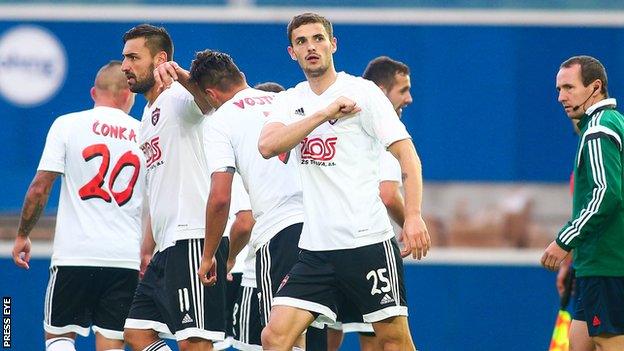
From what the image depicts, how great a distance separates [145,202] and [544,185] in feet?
15.9

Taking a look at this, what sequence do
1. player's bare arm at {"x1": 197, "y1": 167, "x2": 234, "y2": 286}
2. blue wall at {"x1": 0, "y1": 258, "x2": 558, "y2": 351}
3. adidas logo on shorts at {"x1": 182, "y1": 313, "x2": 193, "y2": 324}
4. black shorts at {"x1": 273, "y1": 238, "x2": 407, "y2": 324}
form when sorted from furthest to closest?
blue wall at {"x1": 0, "y1": 258, "x2": 558, "y2": 351} < adidas logo on shorts at {"x1": 182, "y1": 313, "x2": 193, "y2": 324} < player's bare arm at {"x1": 197, "y1": 167, "x2": 234, "y2": 286} < black shorts at {"x1": 273, "y1": 238, "x2": 407, "y2": 324}

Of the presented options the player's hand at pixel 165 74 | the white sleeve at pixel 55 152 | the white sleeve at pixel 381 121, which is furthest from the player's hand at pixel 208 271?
the white sleeve at pixel 55 152

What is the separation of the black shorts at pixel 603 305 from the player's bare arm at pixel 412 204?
1522 mm

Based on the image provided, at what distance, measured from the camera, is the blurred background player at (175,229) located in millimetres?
8336

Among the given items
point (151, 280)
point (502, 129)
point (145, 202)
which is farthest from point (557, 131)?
point (151, 280)

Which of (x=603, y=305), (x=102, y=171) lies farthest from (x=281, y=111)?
(x=603, y=305)

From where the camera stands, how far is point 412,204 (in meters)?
7.08

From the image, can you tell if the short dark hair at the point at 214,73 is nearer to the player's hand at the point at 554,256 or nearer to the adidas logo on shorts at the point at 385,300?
the adidas logo on shorts at the point at 385,300

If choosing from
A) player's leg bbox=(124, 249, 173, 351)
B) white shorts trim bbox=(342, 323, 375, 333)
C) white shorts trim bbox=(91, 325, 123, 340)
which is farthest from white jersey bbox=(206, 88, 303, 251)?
white shorts trim bbox=(91, 325, 123, 340)

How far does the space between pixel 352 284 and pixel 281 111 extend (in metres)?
1.07

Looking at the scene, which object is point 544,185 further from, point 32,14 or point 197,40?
point 32,14

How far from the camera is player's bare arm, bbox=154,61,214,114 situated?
8.19 meters

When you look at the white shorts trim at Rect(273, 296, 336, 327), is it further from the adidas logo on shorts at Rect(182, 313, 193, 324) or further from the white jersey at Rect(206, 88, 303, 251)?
the adidas logo on shorts at Rect(182, 313, 193, 324)

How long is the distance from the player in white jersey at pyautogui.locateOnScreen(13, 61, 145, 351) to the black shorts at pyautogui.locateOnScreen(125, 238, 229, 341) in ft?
2.93
